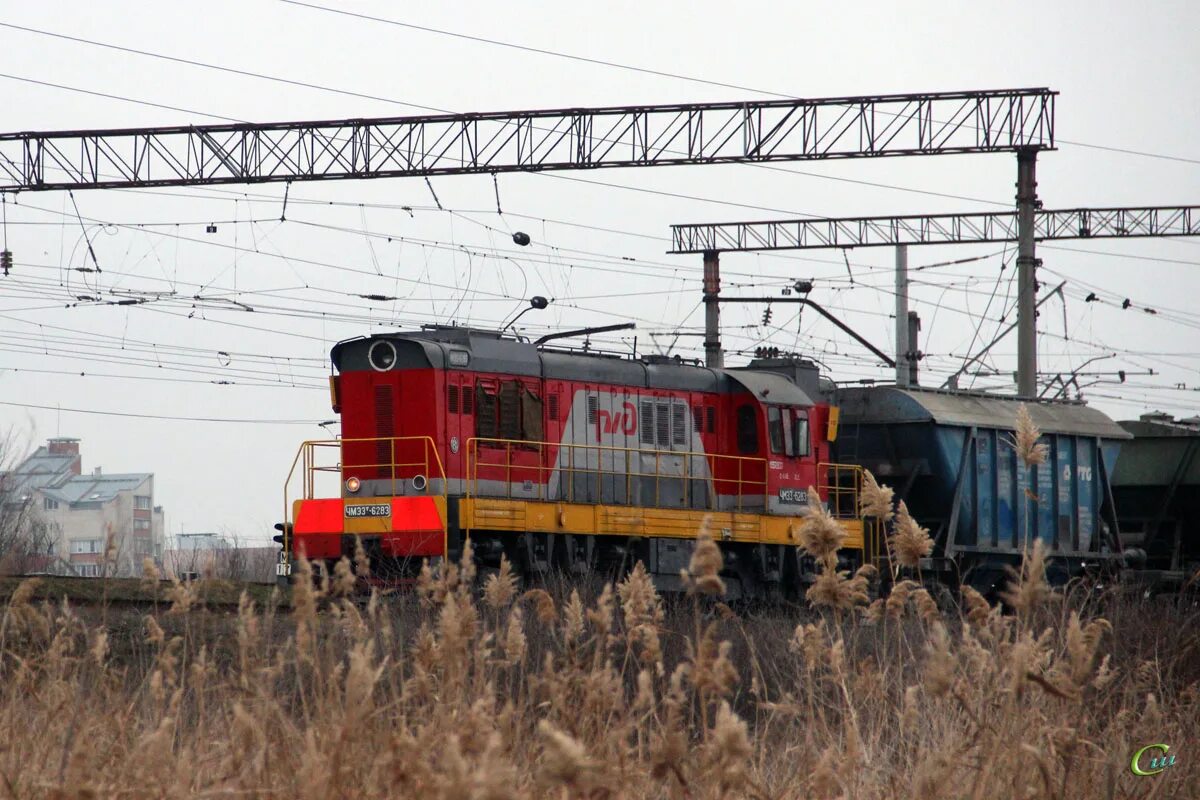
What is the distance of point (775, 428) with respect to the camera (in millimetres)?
21609

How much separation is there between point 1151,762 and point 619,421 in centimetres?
1343

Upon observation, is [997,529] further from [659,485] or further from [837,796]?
[837,796]

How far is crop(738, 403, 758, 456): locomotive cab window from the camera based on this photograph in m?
21.6

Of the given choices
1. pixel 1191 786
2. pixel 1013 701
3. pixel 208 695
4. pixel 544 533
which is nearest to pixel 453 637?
pixel 1013 701

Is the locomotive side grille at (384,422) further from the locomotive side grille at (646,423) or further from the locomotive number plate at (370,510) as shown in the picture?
the locomotive side grille at (646,423)

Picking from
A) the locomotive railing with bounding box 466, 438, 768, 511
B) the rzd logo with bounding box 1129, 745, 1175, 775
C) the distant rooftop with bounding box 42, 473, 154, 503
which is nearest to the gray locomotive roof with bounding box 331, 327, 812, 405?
the locomotive railing with bounding box 466, 438, 768, 511

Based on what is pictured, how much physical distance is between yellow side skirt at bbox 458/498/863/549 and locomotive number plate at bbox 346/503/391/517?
96cm

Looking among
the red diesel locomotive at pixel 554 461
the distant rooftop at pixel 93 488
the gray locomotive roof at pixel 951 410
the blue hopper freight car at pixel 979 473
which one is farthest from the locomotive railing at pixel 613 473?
the distant rooftop at pixel 93 488

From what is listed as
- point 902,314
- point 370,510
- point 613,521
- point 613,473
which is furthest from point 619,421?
point 902,314

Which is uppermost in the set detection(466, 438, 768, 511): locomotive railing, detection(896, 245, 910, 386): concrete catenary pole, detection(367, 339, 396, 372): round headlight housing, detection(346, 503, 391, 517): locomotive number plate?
detection(896, 245, 910, 386): concrete catenary pole

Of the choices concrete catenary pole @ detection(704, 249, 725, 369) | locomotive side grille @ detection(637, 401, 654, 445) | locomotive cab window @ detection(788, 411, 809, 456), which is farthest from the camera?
concrete catenary pole @ detection(704, 249, 725, 369)

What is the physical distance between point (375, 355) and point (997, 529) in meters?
11.3

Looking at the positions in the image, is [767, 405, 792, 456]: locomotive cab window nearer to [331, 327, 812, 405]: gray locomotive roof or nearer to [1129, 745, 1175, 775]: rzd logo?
[331, 327, 812, 405]: gray locomotive roof

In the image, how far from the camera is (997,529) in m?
24.3
